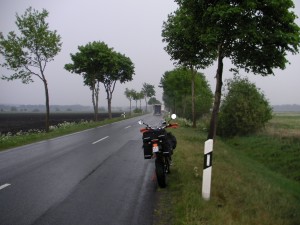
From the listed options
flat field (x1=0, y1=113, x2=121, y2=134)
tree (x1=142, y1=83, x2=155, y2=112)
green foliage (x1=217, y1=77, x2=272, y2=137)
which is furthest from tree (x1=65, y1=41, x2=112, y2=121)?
tree (x1=142, y1=83, x2=155, y2=112)

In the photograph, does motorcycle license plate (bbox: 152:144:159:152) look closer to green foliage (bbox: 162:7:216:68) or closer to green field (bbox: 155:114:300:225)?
green field (bbox: 155:114:300:225)

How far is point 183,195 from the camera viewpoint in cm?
629

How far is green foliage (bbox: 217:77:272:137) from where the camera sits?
22016 mm

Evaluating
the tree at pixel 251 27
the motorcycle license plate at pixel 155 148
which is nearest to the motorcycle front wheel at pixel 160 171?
the motorcycle license plate at pixel 155 148

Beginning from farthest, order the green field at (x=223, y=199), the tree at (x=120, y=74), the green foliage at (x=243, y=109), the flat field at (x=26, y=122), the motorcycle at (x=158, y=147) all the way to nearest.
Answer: the tree at (x=120, y=74) < the flat field at (x=26, y=122) < the green foliage at (x=243, y=109) < the motorcycle at (x=158, y=147) < the green field at (x=223, y=199)

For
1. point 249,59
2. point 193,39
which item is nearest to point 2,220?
point 249,59

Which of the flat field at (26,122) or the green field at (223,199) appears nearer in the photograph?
the green field at (223,199)

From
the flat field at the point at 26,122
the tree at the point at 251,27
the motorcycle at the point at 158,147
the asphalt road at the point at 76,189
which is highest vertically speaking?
the tree at the point at 251,27

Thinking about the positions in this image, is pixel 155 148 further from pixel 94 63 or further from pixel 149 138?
pixel 94 63

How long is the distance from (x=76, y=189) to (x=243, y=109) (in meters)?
17.6

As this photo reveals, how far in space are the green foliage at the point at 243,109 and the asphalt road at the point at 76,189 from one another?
12846 millimetres

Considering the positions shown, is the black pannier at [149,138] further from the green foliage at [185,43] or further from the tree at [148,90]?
the tree at [148,90]

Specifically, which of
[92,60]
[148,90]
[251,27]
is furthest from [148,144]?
→ [148,90]

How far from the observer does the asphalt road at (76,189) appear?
5.29m
